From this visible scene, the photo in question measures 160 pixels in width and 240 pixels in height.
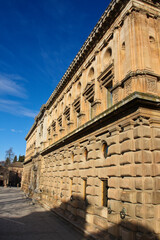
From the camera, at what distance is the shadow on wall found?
26.3 feet

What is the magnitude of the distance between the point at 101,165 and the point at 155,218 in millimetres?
4354

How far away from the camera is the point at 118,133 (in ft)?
34.0

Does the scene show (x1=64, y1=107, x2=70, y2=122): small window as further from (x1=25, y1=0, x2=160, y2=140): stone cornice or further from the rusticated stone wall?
the rusticated stone wall

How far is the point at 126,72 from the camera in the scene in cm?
1091

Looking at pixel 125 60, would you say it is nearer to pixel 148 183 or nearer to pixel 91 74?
pixel 91 74

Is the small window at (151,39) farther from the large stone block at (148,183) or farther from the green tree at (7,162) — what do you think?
the green tree at (7,162)

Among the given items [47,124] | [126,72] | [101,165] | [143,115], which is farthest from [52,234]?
[47,124]

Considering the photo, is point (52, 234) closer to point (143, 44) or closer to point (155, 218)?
point (155, 218)

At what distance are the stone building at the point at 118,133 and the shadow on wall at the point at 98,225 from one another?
0.04 meters

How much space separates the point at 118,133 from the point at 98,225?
5.25 meters

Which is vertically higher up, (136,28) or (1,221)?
(136,28)

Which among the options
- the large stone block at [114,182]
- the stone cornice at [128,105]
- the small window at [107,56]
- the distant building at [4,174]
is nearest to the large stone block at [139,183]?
the large stone block at [114,182]

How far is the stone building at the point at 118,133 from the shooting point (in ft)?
28.2

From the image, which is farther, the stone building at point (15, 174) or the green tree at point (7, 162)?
the stone building at point (15, 174)
